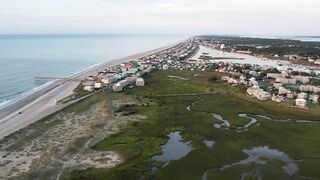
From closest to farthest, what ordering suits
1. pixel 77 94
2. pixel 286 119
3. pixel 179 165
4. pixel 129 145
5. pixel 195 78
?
1. pixel 179 165
2. pixel 129 145
3. pixel 286 119
4. pixel 77 94
5. pixel 195 78

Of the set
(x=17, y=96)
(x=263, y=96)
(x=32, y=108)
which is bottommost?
(x=17, y=96)

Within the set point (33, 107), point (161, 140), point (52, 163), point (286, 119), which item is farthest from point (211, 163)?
point (33, 107)

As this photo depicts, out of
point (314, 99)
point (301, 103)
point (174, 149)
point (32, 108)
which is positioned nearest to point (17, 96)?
point (32, 108)

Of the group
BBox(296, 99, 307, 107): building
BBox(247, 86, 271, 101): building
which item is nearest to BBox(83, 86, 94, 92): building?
BBox(247, 86, 271, 101): building

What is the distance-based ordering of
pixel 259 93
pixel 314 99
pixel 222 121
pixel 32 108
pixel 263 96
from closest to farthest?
pixel 222 121
pixel 32 108
pixel 314 99
pixel 263 96
pixel 259 93

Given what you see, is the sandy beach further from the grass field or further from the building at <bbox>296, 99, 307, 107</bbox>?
the building at <bbox>296, 99, 307, 107</bbox>

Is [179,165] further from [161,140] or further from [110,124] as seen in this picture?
[110,124]

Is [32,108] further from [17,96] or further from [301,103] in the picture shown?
[301,103]
